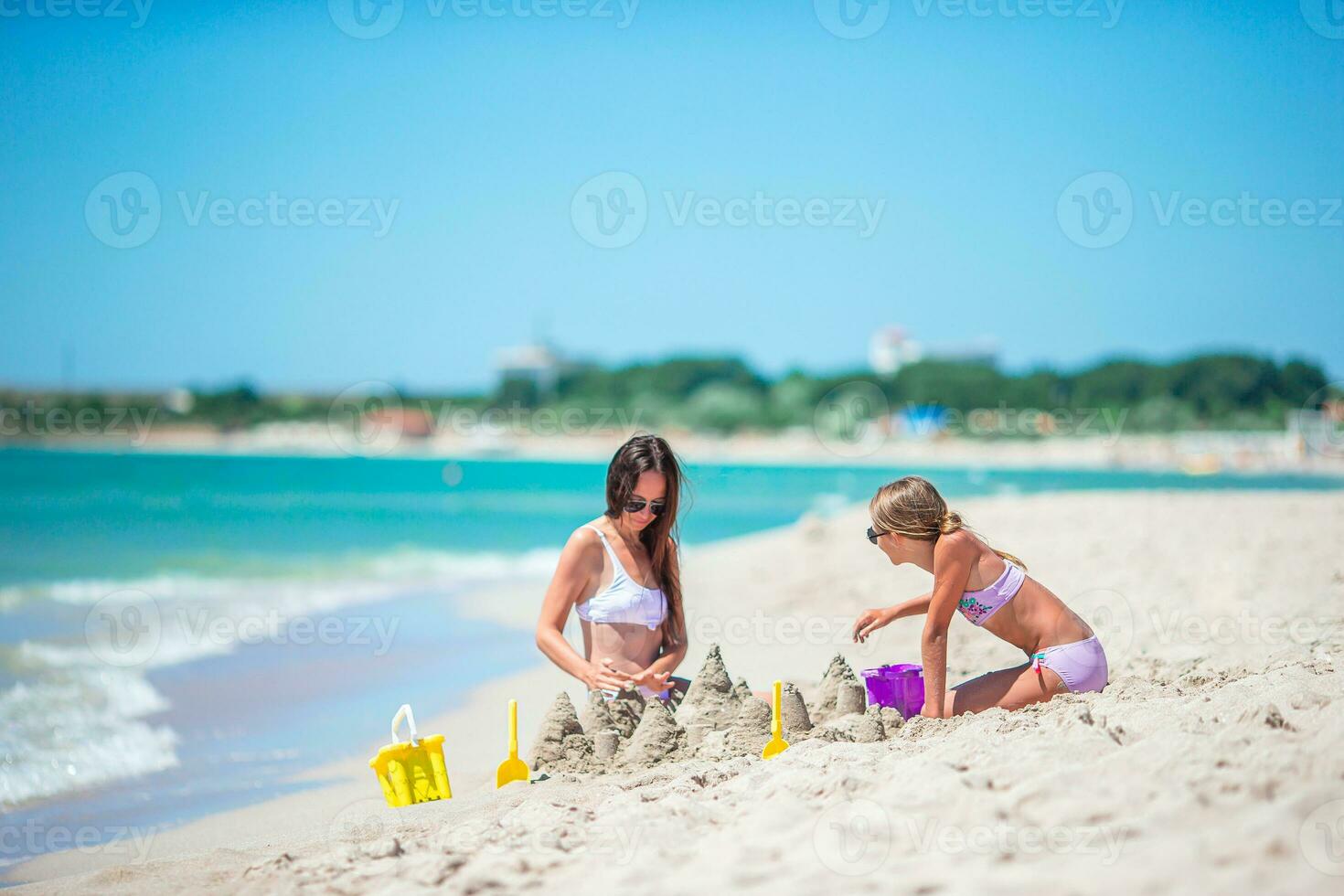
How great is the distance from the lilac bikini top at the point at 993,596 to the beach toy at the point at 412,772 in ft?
7.00

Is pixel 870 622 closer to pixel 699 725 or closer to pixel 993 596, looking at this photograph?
pixel 993 596

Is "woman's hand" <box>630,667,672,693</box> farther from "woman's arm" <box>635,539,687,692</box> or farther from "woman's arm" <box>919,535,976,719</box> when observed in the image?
"woman's arm" <box>919,535,976,719</box>

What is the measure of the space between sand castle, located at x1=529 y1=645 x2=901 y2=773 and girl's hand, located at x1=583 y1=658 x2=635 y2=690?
6 centimetres

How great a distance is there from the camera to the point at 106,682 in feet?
24.2

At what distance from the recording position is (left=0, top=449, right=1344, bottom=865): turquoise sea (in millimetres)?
5328

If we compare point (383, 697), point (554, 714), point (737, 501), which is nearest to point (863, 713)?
point (554, 714)

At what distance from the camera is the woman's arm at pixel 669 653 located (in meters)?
4.44

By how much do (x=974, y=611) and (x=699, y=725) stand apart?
3.98 ft

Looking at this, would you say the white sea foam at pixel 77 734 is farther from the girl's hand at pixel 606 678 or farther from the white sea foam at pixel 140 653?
the girl's hand at pixel 606 678

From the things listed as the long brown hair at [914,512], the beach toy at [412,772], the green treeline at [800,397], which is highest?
the green treeline at [800,397]

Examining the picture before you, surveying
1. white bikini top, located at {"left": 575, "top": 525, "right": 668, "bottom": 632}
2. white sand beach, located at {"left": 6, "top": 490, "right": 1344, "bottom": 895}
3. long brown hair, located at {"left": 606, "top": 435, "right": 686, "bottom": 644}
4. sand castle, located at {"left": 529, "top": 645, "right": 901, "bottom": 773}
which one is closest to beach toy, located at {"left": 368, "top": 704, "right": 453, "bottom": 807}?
white sand beach, located at {"left": 6, "top": 490, "right": 1344, "bottom": 895}

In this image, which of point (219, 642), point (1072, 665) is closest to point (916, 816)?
point (1072, 665)

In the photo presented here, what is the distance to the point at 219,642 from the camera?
9.29 metres

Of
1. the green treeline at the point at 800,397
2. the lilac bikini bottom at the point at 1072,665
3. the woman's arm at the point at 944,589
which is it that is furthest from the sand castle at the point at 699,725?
the green treeline at the point at 800,397
